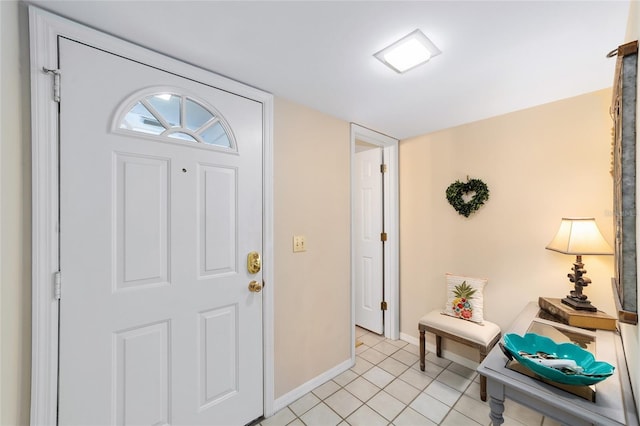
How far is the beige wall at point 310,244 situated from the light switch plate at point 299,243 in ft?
→ 0.12

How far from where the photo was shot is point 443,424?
168 centimetres

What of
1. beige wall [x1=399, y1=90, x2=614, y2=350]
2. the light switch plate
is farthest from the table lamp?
the light switch plate

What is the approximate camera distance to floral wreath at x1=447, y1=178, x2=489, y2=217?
2.22m

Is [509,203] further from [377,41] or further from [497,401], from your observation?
[377,41]

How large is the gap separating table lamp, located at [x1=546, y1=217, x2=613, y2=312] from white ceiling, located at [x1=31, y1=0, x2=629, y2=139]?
2.93 ft

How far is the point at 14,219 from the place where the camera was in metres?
1.00

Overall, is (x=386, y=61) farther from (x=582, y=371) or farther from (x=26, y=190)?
(x=26, y=190)

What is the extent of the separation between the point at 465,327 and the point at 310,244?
1.38 meters

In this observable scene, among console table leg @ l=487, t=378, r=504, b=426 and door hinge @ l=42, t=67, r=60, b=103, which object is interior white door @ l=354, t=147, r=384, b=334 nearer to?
console table leg @ l=487, t=378, r=504, b=426

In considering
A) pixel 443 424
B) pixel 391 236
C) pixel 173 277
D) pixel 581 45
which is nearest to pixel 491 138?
pixel 581 45

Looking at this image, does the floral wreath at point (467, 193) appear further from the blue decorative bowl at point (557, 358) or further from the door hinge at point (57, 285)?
the door hinge at point (57, 285)

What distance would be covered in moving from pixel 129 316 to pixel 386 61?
5.98ft

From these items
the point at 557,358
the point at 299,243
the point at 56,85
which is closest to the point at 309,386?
the point at 299,243

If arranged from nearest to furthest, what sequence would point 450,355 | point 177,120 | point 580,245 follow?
point 177,120 → point 580,245 → point 450,355
